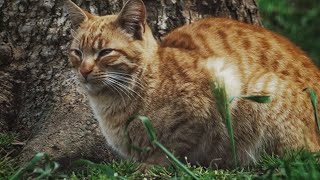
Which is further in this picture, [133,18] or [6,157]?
[6,157]

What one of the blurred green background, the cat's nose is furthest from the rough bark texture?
the blurred green background

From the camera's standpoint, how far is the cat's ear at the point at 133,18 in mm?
4840

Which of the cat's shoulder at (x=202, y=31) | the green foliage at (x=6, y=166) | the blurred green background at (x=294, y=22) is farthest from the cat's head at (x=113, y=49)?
the blurred green background at (x=294, y=22)

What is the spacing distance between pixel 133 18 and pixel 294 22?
4.82 m

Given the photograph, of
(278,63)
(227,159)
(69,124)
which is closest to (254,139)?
(227,159)

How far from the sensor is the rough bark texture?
556 centimetres

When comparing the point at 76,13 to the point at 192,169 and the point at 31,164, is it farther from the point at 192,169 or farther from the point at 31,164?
the point at 31,164

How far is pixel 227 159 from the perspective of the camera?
16.4 feet

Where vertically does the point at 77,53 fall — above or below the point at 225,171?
above

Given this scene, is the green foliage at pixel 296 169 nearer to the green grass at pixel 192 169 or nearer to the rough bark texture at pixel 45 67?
the green grass at pixel 192 169

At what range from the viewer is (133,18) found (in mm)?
4922

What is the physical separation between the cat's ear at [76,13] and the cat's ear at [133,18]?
11.3 inches

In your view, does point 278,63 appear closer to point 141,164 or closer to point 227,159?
point 227,159

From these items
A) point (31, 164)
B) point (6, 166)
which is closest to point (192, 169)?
point (6, 166)
